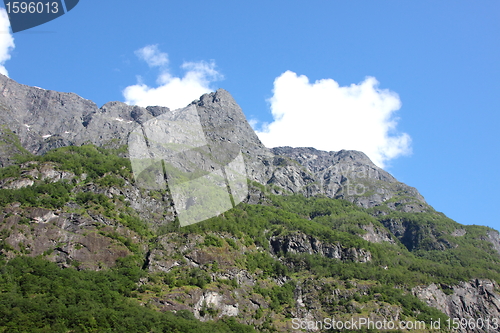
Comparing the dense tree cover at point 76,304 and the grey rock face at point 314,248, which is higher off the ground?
the grey rock face at point 314,248

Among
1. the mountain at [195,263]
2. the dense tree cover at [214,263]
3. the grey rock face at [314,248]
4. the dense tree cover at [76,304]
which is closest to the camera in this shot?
the dense tree cover at [76,304]

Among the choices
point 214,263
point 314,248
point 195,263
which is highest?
point 314,248

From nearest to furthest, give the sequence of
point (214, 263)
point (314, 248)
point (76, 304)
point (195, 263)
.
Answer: point (76, 304) → point (195, 263) → point (214, 263) → point (314, 248)

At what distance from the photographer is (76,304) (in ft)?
260

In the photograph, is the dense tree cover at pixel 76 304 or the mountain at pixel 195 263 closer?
the dense tree cover at pixel 76 304

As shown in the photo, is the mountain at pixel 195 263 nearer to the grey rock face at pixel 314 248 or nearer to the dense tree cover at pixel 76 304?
the dense tree cover at pixel 76 304

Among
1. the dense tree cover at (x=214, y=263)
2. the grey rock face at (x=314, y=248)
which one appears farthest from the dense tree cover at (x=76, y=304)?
the grey rock face at (x=314, y=248)

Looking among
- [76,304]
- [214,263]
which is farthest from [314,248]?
[76,304]

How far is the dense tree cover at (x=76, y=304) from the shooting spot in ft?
238

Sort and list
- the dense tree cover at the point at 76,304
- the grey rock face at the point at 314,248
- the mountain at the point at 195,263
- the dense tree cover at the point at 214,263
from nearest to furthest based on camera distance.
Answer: the dense tree cover at the point at 76,304 < the dense tree cover at the point at 214,263 < the mountain at the point at 195,263 < the grey rock face at the point at 314,248

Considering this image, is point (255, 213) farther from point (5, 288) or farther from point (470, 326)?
point (5, 288)

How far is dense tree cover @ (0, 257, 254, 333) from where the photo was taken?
7244cm

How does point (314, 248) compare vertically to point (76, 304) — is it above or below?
above

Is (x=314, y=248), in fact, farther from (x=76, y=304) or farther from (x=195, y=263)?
(x=76, y=304)
